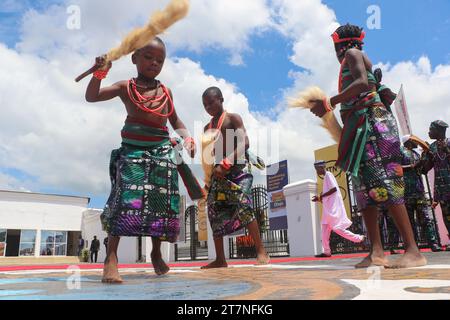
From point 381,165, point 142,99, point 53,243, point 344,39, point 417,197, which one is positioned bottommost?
point 53,243

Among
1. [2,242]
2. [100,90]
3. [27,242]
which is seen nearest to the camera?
[100,90]

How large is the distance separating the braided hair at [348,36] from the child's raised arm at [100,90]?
76.2 inches

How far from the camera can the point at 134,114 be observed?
2850 mm

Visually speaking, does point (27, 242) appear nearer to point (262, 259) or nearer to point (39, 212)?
point (39, 212)

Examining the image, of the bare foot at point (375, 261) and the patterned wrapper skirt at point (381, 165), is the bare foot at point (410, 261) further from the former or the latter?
the patterned wrapper skirt at point (381, 165)

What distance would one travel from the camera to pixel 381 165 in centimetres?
278

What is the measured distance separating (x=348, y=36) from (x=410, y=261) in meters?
1.95

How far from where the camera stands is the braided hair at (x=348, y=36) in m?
→ 3.16

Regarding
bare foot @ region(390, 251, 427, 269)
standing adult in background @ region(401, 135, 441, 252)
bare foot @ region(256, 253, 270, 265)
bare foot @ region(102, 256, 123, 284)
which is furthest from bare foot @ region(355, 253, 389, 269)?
standing adult in background @ region(401, 135, 441, 252)

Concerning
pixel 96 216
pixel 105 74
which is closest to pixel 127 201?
pixel 105 74

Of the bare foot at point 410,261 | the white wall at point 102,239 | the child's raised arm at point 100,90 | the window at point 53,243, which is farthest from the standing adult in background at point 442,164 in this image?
the window at point 53,243

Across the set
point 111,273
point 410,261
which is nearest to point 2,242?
point 111,273
